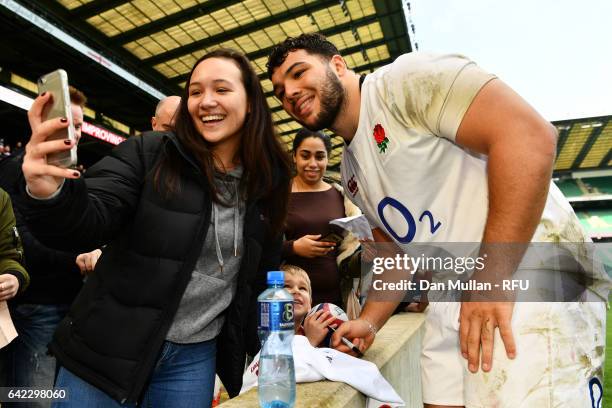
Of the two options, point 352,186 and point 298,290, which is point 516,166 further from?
point 298,290

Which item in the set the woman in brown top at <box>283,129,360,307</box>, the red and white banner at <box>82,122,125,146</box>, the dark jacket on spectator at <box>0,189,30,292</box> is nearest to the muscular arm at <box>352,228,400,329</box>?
the woman in brown top at <box>283,129,360,307</box>

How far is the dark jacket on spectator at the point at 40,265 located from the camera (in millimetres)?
2459

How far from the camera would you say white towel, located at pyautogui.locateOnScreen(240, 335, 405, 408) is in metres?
1.54

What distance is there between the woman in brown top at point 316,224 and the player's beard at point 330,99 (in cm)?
126

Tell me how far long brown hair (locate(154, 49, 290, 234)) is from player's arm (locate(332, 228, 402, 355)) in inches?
17.8

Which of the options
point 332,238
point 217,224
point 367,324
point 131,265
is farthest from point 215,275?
point 332,238

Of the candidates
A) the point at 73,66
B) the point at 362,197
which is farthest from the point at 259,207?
the point at 73,66

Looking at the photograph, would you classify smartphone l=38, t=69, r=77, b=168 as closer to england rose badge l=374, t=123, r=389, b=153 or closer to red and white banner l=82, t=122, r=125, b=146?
england rose badge l=374, t=123, r=389, b=153

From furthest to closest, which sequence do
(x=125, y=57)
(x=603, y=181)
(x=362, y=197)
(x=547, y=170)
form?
1. (x=603, y=181)
2. (x=125, y=57)
3. (x=362, y=197)
4. (x=547, y=170)

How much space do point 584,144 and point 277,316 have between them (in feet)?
108

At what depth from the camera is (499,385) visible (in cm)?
133

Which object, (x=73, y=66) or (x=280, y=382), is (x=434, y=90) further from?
(x=73, y=66)

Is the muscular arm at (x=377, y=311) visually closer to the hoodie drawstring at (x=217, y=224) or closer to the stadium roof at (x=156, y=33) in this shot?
the hoodie drawstring at (x=217, y=224)

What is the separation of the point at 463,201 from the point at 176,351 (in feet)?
3.62
